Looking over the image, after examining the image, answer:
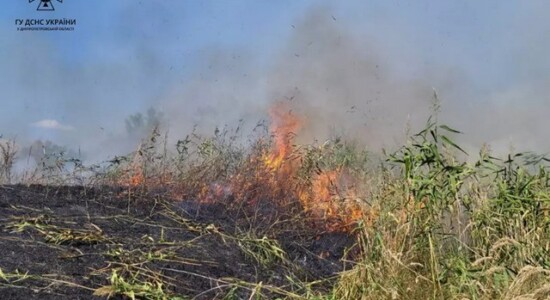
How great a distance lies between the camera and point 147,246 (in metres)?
3.88

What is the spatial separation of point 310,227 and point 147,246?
1.74 meters

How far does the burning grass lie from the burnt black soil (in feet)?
0.05

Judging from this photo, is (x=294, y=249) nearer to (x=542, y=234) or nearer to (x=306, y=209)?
(x=306, y=209)


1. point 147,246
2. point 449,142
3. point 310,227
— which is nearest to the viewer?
point 449,142

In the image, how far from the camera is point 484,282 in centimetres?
287

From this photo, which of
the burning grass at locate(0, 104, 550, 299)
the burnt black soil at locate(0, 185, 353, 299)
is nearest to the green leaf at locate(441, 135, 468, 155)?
the burning grass at locate(0, 104, 550, 299)

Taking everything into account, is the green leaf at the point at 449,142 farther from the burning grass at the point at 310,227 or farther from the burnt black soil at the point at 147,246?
the burnt black soil at the point at 147,246

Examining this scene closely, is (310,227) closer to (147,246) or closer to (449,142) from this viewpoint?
(147,246)

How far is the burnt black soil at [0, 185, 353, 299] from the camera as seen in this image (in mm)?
3213

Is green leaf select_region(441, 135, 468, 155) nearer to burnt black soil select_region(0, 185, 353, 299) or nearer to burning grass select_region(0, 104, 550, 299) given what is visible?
burning grass select_region(0, 104, 550, 299)

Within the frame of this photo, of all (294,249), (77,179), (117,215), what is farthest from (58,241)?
(77,179)

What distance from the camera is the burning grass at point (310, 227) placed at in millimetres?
2859

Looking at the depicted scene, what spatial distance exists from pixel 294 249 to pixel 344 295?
4.91 ft

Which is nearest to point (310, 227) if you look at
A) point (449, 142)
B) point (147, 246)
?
point (147, 246)
